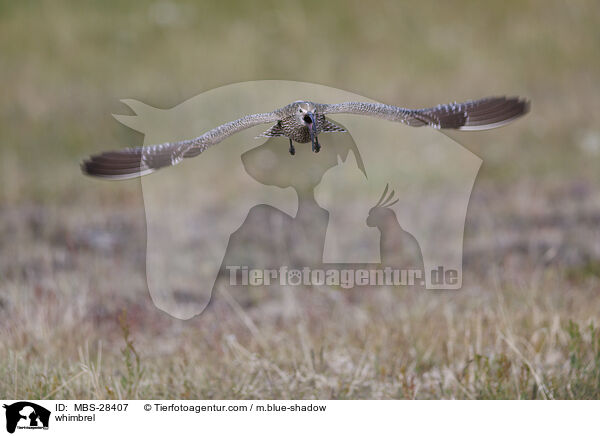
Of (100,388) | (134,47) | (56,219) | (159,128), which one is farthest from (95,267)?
(134,47)

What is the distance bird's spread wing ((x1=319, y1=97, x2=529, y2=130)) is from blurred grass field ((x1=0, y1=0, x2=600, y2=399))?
31.5 inches

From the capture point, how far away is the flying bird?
1493 millimetres

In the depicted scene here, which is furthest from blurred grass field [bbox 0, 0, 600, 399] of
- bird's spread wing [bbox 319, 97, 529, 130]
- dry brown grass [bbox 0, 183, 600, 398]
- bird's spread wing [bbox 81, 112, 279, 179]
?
bird's spread wing [bbox 319, 97, 529, 130]

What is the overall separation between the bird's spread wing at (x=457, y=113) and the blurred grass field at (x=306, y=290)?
2.63 feet

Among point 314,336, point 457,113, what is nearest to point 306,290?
point 314,336

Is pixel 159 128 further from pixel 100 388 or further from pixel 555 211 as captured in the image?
pixel 555 211

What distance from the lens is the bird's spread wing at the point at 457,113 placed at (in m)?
1.57

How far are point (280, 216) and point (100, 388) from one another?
6.42ft

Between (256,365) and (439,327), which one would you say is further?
(439,327)

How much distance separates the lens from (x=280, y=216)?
151 inches

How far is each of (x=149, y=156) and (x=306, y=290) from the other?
1576 millimetres
